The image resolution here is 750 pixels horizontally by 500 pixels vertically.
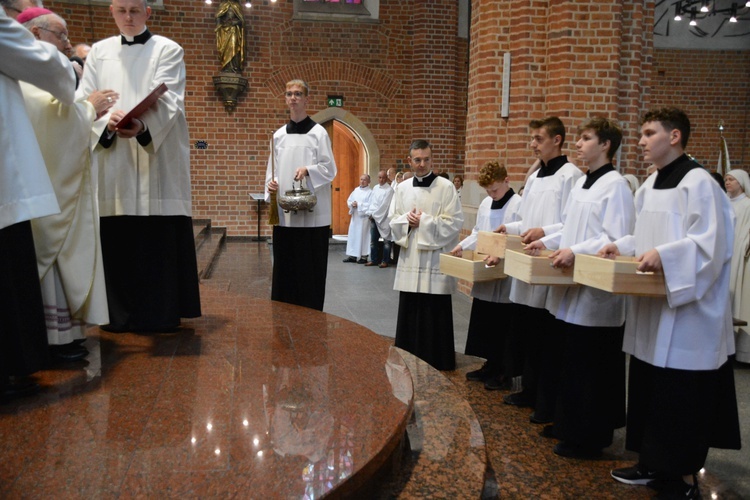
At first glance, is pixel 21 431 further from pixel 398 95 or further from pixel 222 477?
pixel 398 95

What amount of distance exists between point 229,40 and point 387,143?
4048 mm

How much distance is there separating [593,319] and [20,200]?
276 centimetres

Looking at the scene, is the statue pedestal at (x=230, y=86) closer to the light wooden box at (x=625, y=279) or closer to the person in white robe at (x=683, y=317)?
the person in white robe at (x=683, y=317)

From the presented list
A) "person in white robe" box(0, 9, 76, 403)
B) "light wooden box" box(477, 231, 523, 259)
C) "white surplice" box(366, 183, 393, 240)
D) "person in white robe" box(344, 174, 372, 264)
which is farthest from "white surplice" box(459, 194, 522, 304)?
"person in white robe" box(344, 174, 372, 264)

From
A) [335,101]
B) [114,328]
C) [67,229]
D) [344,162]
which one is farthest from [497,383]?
[344,162]

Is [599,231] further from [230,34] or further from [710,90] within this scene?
[710,90]

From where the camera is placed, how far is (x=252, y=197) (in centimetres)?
1279

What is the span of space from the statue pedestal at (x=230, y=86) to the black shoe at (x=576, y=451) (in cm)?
1101

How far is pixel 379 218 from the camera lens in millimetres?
11312

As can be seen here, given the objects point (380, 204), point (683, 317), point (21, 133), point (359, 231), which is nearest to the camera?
point (21, 133)

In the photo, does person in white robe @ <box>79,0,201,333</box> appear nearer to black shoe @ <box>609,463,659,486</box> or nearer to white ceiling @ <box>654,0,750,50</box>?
black shoe @ <box>609,463,659,486</box>

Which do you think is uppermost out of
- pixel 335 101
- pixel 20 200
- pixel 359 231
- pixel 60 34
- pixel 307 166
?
pixel 335 101

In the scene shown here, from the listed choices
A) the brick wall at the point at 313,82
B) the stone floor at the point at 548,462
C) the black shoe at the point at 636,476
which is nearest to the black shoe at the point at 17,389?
the stone floor at the point at 548,462

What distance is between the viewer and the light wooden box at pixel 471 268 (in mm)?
3910
